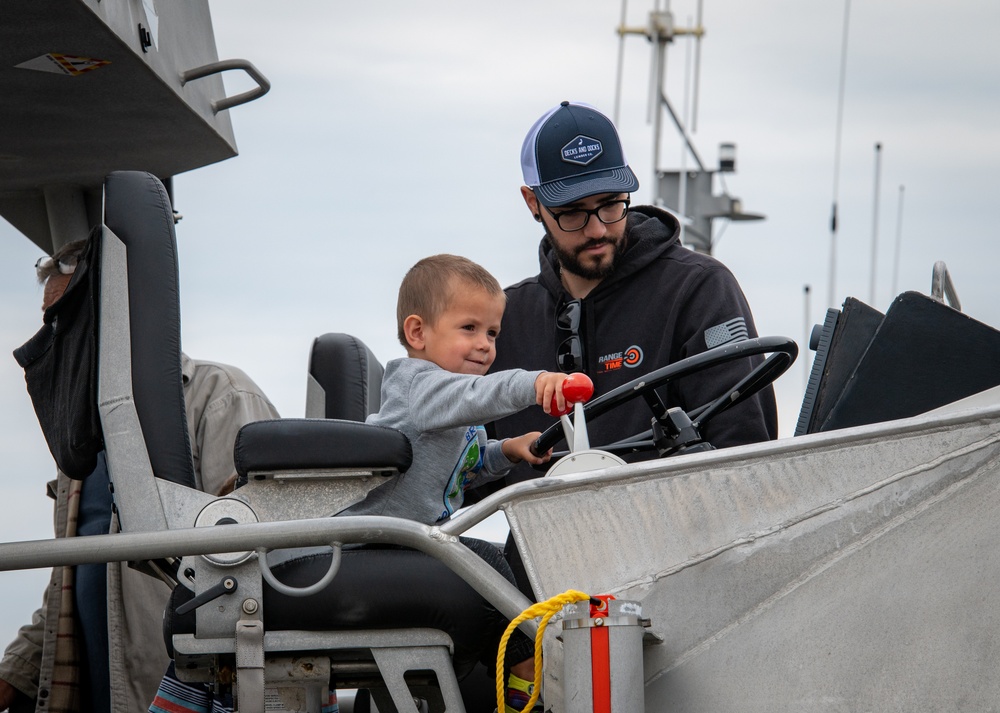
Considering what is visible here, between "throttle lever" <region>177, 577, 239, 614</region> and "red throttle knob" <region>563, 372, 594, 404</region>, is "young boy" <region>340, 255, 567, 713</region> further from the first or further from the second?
"throttle lever" <region>177, 577, 239, 614</region>

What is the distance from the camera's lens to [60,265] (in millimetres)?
2922

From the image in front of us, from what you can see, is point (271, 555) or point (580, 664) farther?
point (271, 555)

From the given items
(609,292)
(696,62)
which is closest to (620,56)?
(696,62)

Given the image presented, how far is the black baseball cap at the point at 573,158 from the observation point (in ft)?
11.2

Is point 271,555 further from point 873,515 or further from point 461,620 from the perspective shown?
point 873,515

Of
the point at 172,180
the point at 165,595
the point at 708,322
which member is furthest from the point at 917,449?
the point at 172,180

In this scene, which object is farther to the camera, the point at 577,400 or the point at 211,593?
the point at 577,400

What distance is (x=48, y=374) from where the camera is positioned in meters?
2.38

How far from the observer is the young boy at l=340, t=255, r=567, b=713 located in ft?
7.74

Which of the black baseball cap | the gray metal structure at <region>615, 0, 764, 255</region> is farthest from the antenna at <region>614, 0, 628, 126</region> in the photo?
the black baseball cap

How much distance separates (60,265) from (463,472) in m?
1.07

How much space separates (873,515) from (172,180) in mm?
2373

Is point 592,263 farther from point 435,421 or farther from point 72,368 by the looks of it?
point 72,368

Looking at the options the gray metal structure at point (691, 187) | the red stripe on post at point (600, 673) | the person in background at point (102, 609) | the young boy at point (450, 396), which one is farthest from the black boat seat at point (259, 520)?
the gray metal structure at point (691, 187)
